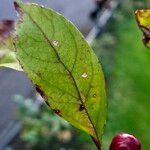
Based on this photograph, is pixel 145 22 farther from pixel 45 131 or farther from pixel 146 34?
pixel 45 131

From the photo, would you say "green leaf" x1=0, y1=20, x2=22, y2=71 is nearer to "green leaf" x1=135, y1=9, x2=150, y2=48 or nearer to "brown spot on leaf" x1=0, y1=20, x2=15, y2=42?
"brown spot on leaf" x1=0, y1=20, x2=15, y2=42

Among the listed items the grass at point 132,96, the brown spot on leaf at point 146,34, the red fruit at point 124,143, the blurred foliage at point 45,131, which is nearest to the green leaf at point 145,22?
the brown spot on leaf at point 146,34

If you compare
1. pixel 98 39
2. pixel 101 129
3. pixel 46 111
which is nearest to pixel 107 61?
pixel 98 39

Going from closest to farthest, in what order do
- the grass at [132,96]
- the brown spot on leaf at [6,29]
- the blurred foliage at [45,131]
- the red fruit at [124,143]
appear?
the red fruit at [124,143] → the brown spot on leaf at [6,29] → the grass at [132,96] → the blurred foliage at [45,131]

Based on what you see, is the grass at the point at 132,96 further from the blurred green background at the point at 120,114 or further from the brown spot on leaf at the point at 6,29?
the brown spot on leaf at the point at 6,29

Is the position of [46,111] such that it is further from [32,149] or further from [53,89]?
[53,89]

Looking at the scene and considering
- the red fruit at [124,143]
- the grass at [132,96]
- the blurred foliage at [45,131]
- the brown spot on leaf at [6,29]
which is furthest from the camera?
the blurred foliage at [45,131]
